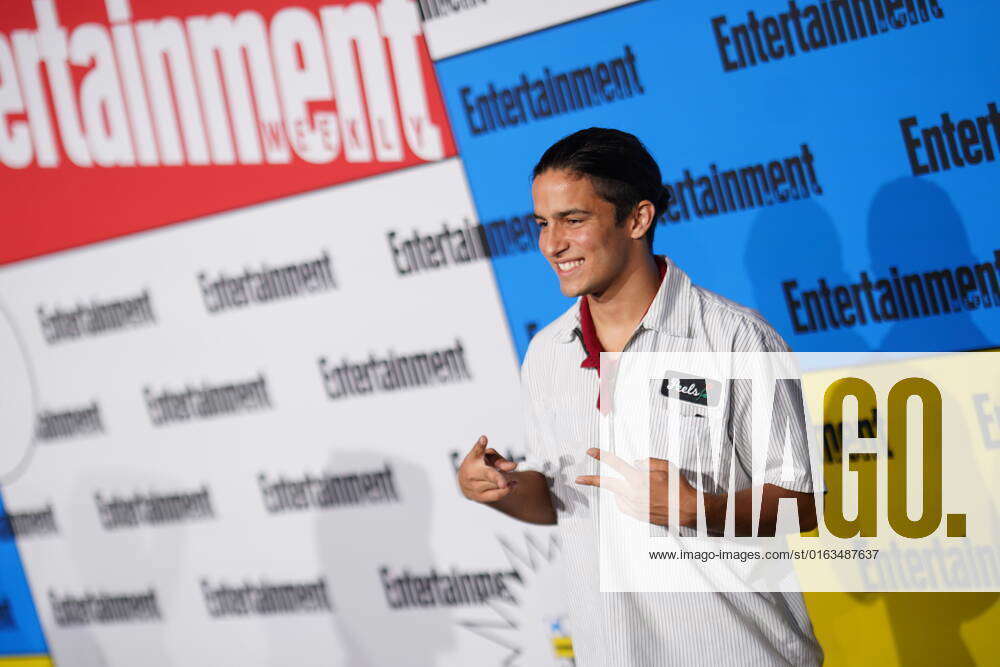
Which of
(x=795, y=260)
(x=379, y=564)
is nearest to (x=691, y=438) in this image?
(x=795, y=260)

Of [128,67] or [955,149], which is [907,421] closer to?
[955,149]

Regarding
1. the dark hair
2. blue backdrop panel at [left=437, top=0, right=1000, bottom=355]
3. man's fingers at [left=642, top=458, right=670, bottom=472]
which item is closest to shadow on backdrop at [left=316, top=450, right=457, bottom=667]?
blue backdrop panel at [left=437, top=0, right=1000, bottom=355]

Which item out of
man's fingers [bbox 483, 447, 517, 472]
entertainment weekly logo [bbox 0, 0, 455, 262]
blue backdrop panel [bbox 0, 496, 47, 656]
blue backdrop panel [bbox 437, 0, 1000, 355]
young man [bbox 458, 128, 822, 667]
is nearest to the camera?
young man [bbox 458, 128, 822, 667]

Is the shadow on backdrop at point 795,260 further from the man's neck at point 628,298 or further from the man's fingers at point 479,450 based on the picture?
the man's fingers at point 479,450

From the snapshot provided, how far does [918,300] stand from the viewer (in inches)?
98.5

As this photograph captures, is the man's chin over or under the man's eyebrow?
under

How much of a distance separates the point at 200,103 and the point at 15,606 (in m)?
2.39

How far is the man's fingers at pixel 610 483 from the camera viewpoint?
62.5 inches

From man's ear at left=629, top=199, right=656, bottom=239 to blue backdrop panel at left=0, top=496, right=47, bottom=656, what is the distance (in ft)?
11.3

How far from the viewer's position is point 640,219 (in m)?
1.86

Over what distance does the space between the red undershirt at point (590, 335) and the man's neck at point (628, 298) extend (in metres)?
0.02

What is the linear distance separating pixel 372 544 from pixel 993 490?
6.58 ft

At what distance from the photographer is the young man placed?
1713 mm

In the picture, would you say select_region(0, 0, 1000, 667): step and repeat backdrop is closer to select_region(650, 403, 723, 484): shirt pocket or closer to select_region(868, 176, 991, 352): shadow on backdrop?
select_region(868, 176, 991, 352): shadow on backdrop
